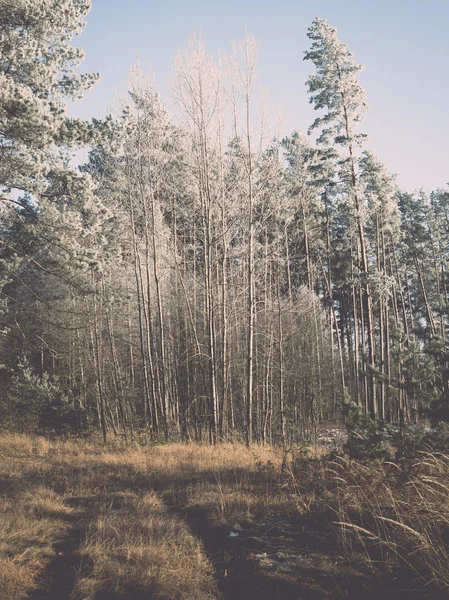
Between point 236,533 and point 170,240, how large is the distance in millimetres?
14137

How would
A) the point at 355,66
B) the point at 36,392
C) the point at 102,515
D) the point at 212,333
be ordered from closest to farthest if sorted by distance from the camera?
the point at 102,515 → the point at 212,333 → the point at 36,392 → the point at 355,66

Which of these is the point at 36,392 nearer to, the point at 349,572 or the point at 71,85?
the point at 71,85

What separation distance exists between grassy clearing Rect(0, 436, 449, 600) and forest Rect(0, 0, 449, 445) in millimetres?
1230

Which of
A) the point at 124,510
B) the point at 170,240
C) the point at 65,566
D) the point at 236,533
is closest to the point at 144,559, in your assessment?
the point at 65,566

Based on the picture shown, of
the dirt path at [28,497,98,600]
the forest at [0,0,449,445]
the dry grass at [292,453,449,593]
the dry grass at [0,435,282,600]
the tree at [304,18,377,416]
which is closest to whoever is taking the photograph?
the dry grass at [292,453,449,593]

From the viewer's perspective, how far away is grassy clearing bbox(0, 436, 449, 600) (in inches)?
132

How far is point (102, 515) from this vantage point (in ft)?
16.8

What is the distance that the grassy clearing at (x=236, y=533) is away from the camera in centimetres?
336

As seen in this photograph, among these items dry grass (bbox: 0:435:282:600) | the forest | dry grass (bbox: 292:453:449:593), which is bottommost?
dry grass (bbox: 0:435:282:600)

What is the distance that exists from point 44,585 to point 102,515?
1.55 metres

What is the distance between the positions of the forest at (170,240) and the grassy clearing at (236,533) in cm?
123

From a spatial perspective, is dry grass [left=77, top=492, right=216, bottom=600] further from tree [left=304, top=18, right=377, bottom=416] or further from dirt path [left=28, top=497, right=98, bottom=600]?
tree [left=304, top=18, right=377, bottom=416]

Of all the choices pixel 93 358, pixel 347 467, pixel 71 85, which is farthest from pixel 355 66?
pixel 347 467

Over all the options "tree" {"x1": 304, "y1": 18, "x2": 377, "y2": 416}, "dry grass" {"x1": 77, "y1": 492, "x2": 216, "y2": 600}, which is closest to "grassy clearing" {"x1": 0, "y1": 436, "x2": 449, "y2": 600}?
"dry grass" {"x1": 77, "y1": 492, "x2": 216, "y2": 600}
